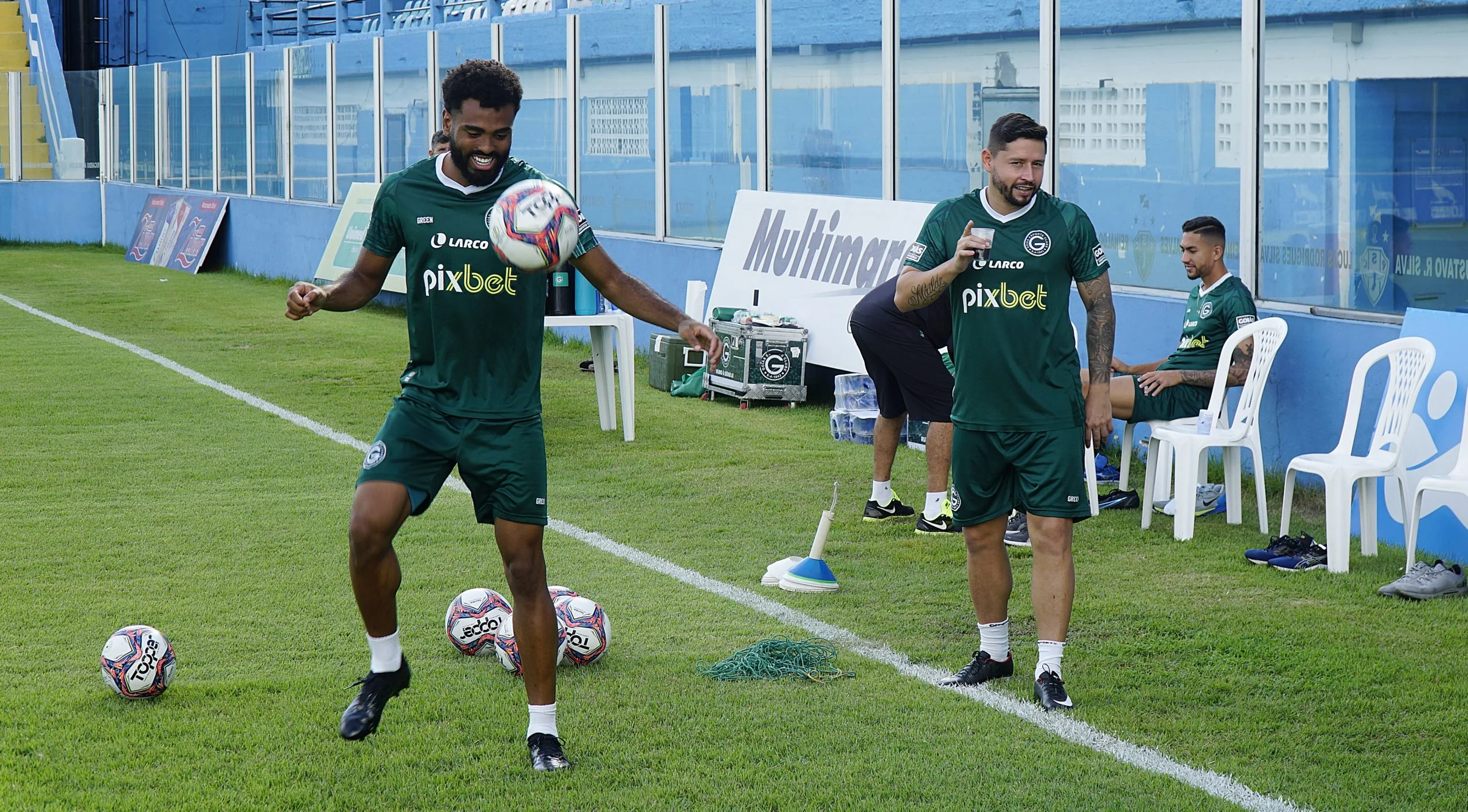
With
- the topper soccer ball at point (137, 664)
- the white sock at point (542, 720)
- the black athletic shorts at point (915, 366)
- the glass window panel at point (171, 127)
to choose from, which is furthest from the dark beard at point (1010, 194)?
the glass window panel at point (171, 127)

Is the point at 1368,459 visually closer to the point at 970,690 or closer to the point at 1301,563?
the point at 1301,563

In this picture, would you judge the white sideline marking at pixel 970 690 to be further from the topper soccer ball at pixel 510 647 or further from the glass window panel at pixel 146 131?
the glass window panel at pixel 146 131

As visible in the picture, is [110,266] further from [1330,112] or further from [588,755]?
[588,755]

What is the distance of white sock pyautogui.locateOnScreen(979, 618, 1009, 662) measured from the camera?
5762 millimetres

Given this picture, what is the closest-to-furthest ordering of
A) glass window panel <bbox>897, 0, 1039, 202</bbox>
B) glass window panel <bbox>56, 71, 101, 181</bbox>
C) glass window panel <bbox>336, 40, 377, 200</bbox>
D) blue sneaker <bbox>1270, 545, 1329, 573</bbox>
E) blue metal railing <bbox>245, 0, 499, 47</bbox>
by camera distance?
blue sneaker <bbox>1270, 545, 1329, 573</bbox> → glass window panel <bbox>897, 0, 1039, 202</bbox> → glass window panel <bbox>336, 40, 377, 200</bbox> → blue metal railing <bbox>245, 0, 499, 47</bbox> → glass window panel <bbox>56, 71, 101, 181</bbox>

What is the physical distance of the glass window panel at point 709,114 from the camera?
15.3 metres

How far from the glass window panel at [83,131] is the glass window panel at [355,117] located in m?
12.6

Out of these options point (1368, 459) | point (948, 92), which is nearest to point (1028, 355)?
point (1368, 459)

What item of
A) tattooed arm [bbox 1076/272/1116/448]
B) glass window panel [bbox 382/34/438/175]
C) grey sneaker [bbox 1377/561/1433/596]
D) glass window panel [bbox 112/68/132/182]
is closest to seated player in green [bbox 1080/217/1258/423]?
grey sneaker [bbox 1377/561/1433/596]

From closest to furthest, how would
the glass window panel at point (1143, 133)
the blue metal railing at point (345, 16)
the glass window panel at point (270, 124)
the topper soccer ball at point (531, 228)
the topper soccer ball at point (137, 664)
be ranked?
the topper soccer ball at point (531, 228), the topper soccer ball at point (137, 664), the glass window panel at point (1143, 133), the glass window panel at point (270, 124), the blue metal railing at point (345, 16)

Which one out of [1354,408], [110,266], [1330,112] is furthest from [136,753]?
[110,266]

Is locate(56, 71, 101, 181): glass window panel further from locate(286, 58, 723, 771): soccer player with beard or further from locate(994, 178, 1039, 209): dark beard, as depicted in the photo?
locate(994, 178, 1039, 209): dark beard

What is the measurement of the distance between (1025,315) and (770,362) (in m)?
7.23

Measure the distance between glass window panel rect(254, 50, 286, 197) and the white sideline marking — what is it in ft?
61.7
